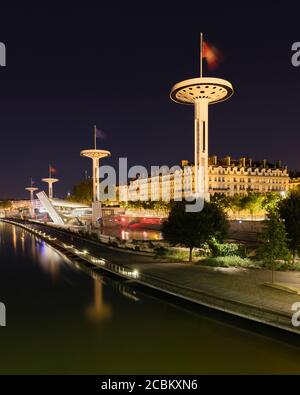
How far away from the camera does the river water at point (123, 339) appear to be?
10.3 meters

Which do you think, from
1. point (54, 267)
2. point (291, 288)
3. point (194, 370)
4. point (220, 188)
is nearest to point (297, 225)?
point (291, 288)

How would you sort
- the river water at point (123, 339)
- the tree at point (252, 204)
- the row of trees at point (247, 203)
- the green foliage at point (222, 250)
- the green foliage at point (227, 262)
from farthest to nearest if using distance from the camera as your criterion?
the tree at point (252, 204) < the row of trees at point (247, 203) < the green foliage at point (222, 250) < the green foliage at point (227, 262) < the river water at point (123, 339)

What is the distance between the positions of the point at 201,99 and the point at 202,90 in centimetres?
211

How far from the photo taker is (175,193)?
336ft

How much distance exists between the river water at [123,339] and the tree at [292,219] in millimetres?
11656

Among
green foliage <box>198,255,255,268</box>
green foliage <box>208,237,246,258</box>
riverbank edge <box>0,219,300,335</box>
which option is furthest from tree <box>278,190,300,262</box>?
riverbank edge <box>0,219,300,335</box>

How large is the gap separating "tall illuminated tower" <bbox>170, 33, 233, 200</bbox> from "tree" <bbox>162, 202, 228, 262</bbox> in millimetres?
20648

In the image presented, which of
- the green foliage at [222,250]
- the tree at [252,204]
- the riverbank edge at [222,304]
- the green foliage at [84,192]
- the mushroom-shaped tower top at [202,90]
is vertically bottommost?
the riverbank edge at [222,304]

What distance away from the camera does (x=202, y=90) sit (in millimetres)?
45156

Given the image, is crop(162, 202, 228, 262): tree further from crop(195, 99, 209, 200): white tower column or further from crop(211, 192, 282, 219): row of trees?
crop(211, 192, 282, 219): row of trees

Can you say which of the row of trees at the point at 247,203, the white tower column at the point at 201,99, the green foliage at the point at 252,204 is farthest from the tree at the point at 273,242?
the green foliage at the point at 252,204

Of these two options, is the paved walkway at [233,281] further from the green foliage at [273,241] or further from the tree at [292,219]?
the tree at [292,219]

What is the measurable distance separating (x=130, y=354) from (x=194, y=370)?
7.49ft

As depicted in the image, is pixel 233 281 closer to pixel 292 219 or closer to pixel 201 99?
pixel 292 219
